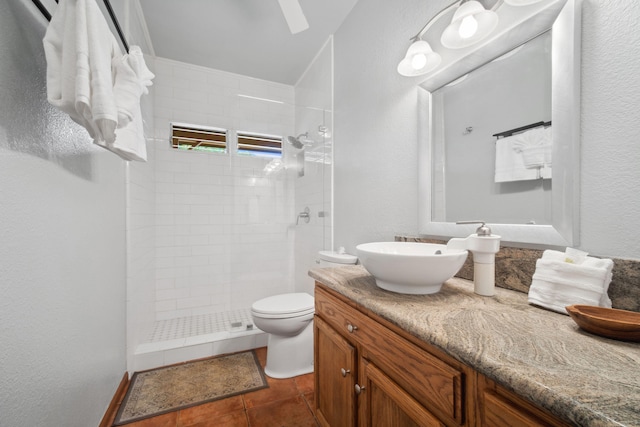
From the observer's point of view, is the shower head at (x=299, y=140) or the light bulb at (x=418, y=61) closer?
the light bulb at (x=418, y=61)

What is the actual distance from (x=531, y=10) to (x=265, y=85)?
2668 mm

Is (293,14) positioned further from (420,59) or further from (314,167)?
(314,167)

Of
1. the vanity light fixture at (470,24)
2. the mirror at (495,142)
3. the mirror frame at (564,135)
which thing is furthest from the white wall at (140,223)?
the mirror frame at (564,135)

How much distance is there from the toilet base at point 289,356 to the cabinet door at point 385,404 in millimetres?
997

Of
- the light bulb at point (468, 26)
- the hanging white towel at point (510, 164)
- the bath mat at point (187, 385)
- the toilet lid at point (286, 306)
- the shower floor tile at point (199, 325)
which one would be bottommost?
the bath mat at point (187, 385)

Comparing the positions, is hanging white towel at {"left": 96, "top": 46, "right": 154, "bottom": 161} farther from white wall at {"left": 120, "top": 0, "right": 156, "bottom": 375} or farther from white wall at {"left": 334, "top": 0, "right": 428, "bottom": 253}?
white wall at {"left": 334, "top": 0, "right": 428, "bottom": 253}

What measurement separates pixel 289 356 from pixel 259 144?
2066mm

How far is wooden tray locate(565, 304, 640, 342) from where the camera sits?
524mm

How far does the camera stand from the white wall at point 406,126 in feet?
2.28

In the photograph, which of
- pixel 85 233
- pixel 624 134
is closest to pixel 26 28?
pixel 85 233

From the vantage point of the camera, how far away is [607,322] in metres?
0.54

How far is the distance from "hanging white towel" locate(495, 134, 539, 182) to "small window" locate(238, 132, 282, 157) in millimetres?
2196

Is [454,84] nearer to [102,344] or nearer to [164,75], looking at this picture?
[102,344]

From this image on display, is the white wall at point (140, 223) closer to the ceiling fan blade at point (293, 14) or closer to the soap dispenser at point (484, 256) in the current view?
the ceiling fan blade at point (293, 14)
